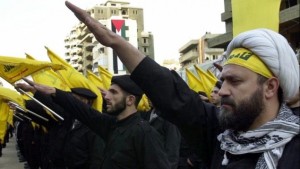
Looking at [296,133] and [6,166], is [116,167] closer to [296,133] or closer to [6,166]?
[296,133]

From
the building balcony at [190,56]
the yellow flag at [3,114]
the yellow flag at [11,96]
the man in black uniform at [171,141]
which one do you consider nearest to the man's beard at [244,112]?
the man in black uniform at [171,141]

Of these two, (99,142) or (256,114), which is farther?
(99,142)

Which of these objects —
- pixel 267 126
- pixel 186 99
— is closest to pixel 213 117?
pixel 186 99

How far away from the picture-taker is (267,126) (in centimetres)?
207

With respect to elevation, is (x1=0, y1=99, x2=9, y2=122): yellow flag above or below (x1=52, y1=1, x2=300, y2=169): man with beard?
below

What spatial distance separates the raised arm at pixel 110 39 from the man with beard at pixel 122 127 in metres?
1.83

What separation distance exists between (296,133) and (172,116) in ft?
1.97

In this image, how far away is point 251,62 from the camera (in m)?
2.17

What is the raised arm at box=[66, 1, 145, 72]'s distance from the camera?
2033 millimetres

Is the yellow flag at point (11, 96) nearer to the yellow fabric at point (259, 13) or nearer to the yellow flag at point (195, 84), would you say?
the yellow flag at point (195, 84)

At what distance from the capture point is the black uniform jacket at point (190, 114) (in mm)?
2037

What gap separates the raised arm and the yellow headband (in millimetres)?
474

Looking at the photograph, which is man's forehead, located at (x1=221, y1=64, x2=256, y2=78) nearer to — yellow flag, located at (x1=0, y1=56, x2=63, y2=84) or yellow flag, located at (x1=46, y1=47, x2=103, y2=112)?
yellow flag, located at (x1=0, y1=56, x2=63, y2=84)

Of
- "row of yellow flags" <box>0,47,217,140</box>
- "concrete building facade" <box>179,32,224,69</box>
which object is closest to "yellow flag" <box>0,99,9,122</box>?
"row of yellow flags" <box>0,47,217,140</box>
